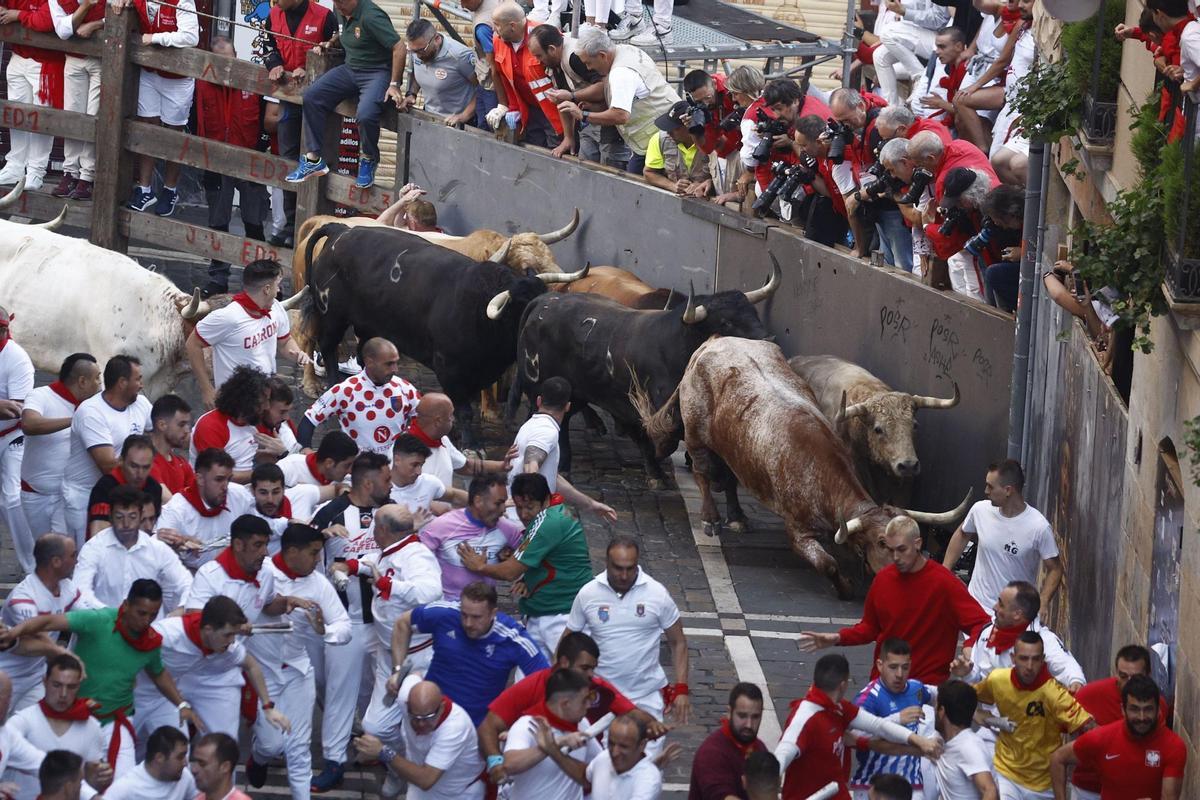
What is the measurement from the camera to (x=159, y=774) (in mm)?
7680

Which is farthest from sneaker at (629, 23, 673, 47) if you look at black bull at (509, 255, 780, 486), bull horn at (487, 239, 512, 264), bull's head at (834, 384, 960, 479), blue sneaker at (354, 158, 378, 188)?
bull's head at (834, 384, 960, 479)

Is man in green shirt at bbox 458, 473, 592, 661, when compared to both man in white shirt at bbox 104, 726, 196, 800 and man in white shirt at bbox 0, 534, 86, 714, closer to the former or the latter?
man in white shirt at bbox 0, 534, 86, 714

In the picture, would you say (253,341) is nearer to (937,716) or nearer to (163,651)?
(163,651)

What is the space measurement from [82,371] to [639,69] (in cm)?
712

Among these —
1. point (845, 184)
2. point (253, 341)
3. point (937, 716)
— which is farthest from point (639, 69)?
point (937, 716)

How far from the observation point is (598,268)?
55.9 ft

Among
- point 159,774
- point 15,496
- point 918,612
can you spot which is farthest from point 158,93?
point 159,774

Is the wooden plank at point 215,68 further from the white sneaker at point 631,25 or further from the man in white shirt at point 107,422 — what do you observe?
the man in white shirt at point 107,422

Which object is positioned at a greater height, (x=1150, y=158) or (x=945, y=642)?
(x=1150, y=158)

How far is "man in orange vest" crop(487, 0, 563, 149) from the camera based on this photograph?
1733 centimetres

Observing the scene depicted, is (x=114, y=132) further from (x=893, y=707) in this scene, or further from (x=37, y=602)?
(x=893, y=707)

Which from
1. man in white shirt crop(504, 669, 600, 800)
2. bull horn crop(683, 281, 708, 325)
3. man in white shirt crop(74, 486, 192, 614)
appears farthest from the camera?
bull horn crop(683, 281, 708, 325)

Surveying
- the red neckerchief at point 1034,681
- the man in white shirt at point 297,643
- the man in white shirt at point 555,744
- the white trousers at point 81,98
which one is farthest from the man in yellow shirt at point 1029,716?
the white trousers at point 81,98

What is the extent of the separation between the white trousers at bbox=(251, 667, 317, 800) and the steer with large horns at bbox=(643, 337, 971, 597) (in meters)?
4.12
